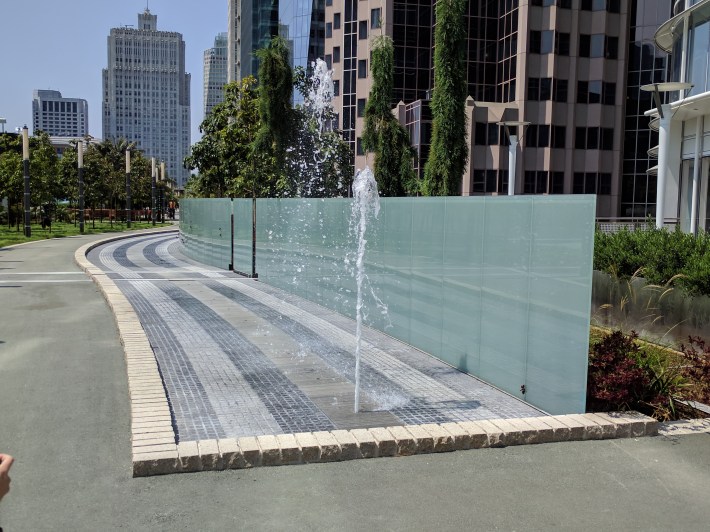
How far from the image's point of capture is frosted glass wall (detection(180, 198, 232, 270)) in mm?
21375

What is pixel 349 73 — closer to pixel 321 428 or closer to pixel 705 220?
pixel 705 220

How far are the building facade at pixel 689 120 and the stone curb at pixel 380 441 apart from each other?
49.3ft

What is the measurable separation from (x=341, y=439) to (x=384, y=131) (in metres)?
24.7

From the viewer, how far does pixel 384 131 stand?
29141 millimetres

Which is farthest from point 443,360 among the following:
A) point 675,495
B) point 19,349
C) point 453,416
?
point 19,349

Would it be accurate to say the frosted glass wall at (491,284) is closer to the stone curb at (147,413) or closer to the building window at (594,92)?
the stone curb at (147,413)

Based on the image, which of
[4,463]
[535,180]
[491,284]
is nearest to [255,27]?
[535,180]

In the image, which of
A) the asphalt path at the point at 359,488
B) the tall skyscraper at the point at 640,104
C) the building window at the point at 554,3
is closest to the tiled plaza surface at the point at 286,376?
the asphalt path at the point at 359,488

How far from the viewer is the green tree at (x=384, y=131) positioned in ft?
94.9

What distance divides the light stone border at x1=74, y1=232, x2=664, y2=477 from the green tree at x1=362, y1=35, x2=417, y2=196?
910 inches

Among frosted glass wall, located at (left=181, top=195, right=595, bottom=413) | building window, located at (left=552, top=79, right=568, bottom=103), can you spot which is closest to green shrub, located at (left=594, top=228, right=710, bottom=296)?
frosted glass wall, located at (left=181, top=195, right=595, bottom=413)

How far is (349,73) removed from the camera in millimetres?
59344

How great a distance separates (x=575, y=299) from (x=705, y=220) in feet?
67.2

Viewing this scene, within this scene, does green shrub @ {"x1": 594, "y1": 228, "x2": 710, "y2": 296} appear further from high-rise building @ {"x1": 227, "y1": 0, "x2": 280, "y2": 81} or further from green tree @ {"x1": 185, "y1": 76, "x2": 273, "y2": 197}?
high-rise building @ {"x1": 227, "y1": 0, "x2": 280, "y2": 81}
